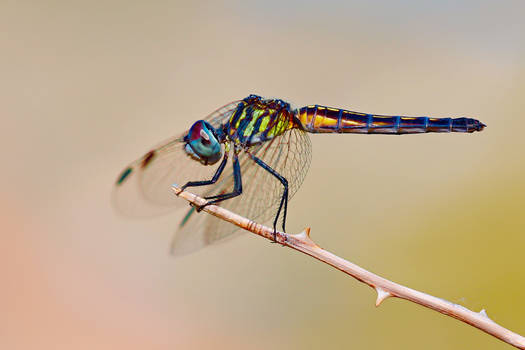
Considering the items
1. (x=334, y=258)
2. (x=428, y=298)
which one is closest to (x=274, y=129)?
(x=334, y=258)

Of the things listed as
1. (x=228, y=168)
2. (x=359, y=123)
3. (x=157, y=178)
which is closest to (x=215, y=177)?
(x=228, y=168)

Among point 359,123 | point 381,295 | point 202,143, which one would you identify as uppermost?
point 359,123

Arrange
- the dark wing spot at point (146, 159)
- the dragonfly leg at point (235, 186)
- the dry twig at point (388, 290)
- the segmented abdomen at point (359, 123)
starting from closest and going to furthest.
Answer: the dry twig at point (388, 290) < the dragonfly leg at point (235, 186) < the dark wing spot at point (146, 159) < the segmented abdomen at point (359, 123)

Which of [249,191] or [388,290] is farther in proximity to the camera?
[249,191]

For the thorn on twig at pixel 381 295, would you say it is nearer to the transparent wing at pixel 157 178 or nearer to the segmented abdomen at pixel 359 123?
the transparent wing at pixel 157 178

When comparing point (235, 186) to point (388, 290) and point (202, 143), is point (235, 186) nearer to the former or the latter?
point (202, 143)

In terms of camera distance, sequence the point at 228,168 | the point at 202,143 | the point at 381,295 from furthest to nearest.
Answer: the point at 228,168 < the point at 202,143 < the point at 381,295

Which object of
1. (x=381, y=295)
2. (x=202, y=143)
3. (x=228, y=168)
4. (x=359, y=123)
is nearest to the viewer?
(x=381, y=295)

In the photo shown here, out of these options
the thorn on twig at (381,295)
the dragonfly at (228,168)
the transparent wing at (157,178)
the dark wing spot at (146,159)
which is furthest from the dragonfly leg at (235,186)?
the thorn on twig at (381,295)
